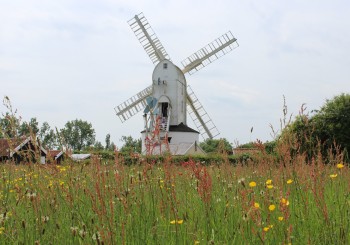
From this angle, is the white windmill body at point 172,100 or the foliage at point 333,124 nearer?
the foliage at point 333,124

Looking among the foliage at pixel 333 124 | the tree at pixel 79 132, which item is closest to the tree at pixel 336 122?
the foliage at pixel 333 124

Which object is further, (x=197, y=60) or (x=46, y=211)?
(x=197, y=60)

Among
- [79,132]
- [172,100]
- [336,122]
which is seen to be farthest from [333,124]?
[79,132]

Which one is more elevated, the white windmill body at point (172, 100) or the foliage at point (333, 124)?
the white windmill body at point (172, 100)

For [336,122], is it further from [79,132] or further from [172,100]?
[79,132]

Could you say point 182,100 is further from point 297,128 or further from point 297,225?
point 297,225

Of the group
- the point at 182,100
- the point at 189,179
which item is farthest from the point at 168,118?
the point at 189,179

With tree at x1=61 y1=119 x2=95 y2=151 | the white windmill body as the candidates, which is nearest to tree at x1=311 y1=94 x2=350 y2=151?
the white windmill body

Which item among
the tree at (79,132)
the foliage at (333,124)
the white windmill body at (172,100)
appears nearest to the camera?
the foliage at (333,124)

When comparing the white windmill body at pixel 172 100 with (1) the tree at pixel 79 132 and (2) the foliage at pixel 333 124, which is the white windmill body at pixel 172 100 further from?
(1) the tree at pixel 79 132

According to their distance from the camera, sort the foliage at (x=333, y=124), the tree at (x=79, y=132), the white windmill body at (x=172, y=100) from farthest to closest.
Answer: the tree at (x=79, y=132)
the white windmill body at (x=172, y=100)
the foliage at (x=333, y=124)

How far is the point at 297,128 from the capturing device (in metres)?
20.5

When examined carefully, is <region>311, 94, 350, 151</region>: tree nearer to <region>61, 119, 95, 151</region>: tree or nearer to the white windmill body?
the white windmill body

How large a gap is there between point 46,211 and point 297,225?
6.65 ft
